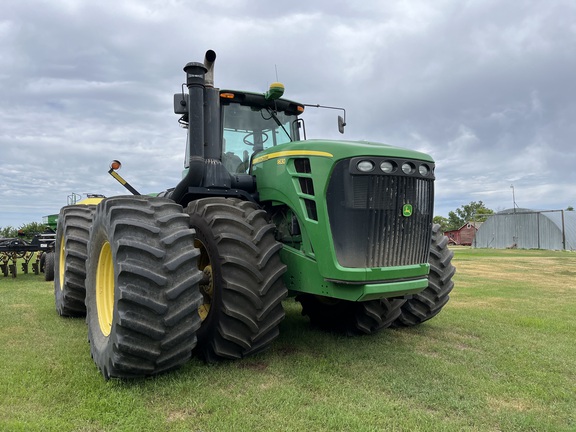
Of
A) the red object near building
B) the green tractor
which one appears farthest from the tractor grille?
the red object near building

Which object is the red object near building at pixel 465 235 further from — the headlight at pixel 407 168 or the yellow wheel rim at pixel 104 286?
the yellow wheel rim at pixel 104 286

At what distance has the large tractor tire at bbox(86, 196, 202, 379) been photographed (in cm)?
338

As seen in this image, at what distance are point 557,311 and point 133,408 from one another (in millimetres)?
6575

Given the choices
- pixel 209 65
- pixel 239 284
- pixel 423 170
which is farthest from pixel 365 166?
pixel 209 65

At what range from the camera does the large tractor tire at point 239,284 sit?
12.6 ft

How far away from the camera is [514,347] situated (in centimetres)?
488

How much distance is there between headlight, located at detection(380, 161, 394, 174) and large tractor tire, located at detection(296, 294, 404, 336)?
1.53 meters

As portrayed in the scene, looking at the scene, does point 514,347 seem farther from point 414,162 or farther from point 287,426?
point 287,426

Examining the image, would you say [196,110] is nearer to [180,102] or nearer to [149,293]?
[180,102]

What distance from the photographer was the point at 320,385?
357 centimetres

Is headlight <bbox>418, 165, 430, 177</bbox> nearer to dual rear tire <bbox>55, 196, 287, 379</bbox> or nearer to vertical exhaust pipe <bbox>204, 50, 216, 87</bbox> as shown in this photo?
dual rear tire <bbox>55, 196, 287, 379</bbox>

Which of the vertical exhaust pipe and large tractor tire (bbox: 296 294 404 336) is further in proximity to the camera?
large tractor tire (bbox: 296 294 404 336)

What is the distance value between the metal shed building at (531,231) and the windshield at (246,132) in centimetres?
2994

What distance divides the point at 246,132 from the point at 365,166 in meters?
2.00
